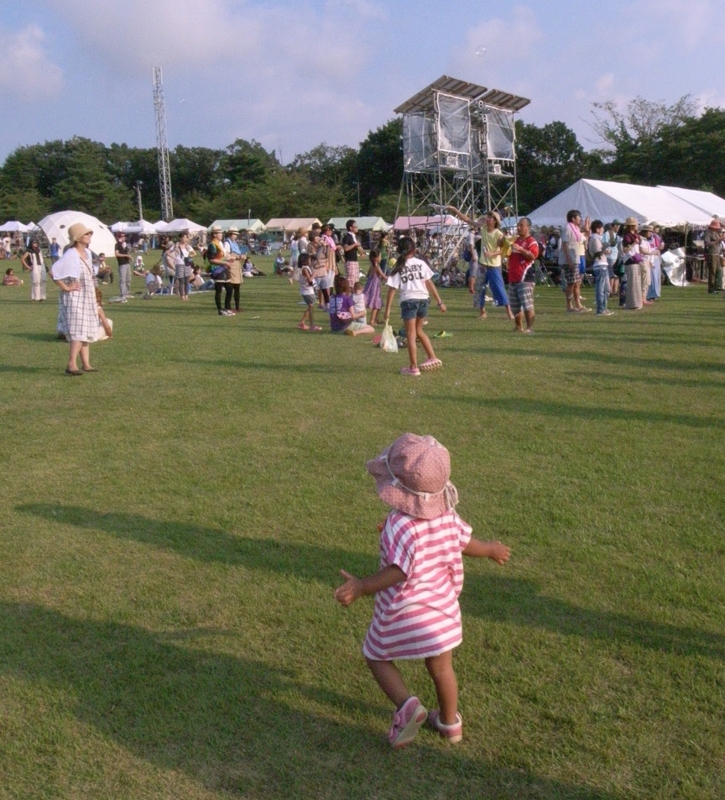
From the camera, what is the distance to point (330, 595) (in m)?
4.13

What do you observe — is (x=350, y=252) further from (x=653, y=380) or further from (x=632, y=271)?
(x=653, y=380)

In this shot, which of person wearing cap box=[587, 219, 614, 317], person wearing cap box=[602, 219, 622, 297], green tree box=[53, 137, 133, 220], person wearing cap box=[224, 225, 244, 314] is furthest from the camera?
green tree box=[53, 137, 133, 220]

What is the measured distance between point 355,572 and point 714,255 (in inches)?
742

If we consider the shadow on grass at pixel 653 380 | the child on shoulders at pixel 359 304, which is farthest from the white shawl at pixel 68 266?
the shadow on grass at pixel 653 380

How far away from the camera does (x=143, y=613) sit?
398 centimetres

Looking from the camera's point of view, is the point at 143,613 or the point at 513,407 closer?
the point at 143,613

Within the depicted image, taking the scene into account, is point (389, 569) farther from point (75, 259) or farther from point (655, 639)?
point (75, 259)

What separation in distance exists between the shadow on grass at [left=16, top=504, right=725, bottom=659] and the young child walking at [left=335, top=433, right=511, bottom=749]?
3.17ft

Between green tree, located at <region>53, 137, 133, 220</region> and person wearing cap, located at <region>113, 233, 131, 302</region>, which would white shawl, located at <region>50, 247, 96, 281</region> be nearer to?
person wearing cap, located at <region>113, 233, 131, 302</region>

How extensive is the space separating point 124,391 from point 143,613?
223 inches

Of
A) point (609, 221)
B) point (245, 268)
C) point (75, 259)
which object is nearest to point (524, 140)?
point (245, 268)

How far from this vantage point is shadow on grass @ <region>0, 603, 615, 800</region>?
278 centimetres

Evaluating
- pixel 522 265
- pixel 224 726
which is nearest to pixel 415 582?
pixel 224 726

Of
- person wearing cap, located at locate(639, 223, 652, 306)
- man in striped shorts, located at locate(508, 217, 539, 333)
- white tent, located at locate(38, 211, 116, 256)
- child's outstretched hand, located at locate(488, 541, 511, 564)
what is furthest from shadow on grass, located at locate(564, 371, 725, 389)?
white tent, located at locate(38, 211, 116, 256)
